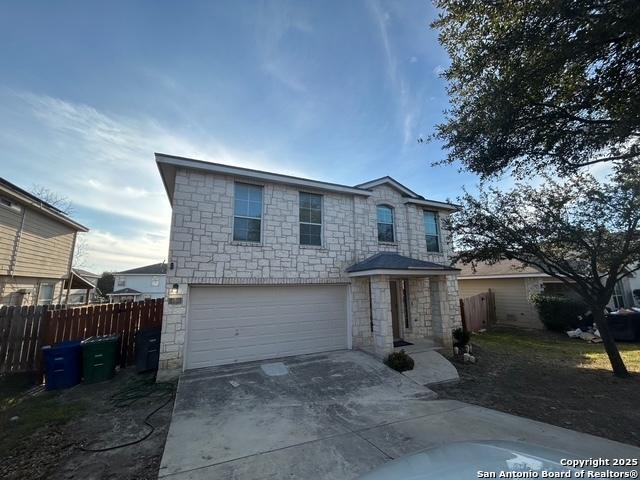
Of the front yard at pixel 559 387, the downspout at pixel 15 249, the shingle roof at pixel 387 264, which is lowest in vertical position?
the front yard at pixel 559 387

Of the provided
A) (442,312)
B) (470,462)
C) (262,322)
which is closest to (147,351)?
(262,322)

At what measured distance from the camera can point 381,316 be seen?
8367mm

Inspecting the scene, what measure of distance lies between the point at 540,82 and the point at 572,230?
179 inches

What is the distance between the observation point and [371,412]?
528cm

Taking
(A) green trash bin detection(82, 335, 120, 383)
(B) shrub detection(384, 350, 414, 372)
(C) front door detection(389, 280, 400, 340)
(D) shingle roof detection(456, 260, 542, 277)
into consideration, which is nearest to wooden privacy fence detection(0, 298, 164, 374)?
(A) green trash bin detection(82, 335, 120, 383)

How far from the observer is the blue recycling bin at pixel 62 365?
21.2 feet

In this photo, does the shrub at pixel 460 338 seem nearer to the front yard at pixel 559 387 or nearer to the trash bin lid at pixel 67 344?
the front yard at pixel 559 387

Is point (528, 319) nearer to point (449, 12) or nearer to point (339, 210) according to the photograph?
point (339, 210)

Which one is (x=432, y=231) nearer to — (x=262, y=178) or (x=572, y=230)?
(x=572, y=230)

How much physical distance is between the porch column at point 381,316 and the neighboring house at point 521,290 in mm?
8468

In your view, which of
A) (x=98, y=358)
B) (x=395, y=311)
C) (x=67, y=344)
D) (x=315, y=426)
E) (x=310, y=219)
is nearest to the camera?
(x=315, y=426)

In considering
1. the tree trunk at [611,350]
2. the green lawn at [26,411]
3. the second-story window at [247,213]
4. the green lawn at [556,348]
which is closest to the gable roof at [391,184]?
the second-story window at [247,213]

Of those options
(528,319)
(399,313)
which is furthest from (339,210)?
(528,319)

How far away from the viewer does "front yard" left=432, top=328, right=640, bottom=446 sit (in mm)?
5043
